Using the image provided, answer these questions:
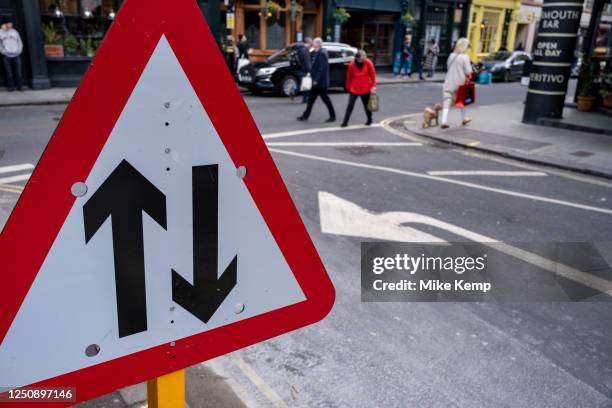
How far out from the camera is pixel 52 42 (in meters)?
16.8

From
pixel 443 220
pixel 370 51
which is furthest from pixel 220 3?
pixel 443 220

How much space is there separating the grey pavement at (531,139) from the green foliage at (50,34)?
1146cm

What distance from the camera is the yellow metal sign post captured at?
154 centimetres

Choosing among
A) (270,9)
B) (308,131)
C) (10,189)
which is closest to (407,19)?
(270,9)

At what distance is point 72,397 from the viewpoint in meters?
1.34

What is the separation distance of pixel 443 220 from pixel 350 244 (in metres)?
1.35

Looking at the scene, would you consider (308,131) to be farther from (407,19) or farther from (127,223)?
(407,19)

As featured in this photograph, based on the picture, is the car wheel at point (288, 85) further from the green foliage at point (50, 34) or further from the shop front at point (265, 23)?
the green foliage at point (50, 34)

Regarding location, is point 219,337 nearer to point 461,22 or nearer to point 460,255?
point 460,255

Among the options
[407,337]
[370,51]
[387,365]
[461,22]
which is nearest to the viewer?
[387,365]

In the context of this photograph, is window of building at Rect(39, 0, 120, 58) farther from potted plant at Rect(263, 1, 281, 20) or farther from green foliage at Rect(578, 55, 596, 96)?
green foliage at Rect(578, 55, 596, 96)

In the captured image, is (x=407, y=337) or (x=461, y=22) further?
(x=461, y=22)

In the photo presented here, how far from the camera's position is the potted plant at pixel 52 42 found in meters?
16.7

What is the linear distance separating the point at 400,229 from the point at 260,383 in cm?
289
